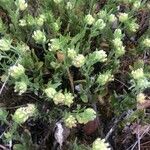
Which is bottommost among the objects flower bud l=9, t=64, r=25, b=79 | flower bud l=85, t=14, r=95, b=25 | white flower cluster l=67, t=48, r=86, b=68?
flower bud l=9, t=64, r=25, b=79

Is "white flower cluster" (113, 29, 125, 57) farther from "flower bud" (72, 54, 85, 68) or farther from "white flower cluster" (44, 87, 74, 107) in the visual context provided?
"white flower cluster" (44, 87, 74, 107)

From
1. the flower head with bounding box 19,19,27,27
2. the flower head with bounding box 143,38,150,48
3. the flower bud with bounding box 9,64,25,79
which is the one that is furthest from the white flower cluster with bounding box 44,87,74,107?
the flower head with bounding box 143,38,150,48

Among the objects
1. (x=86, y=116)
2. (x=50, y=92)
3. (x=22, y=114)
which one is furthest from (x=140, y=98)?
(x=22, y=114)

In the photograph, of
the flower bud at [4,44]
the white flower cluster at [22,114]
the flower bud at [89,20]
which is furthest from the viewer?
the flower bud at [89,20]

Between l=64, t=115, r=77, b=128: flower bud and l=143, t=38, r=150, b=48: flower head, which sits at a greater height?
l=143, t=38, r=150, b=48: flower head

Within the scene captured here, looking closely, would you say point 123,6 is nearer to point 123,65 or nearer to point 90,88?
point 123,65

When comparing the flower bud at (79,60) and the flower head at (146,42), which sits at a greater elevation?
the flower head at (146,42)

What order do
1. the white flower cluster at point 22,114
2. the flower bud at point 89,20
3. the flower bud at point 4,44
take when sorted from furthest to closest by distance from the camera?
1. the flower bud at point 89,20
2. the flower bud at point 4,44
3. the white flower cluster at point 22,114

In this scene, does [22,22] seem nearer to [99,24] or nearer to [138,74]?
[99,24]

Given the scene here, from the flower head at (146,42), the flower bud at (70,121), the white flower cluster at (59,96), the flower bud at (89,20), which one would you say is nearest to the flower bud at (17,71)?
the white flower cluster at (59,96)

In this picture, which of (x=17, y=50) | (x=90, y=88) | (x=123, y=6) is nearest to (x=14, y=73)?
(x=17, y=50)

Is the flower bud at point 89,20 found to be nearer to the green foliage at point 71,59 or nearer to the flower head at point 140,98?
the green foliage at point 71,59
